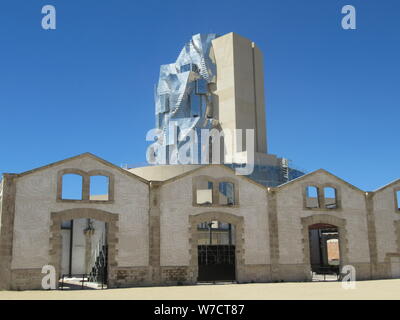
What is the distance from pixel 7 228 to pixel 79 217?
331 centimetres

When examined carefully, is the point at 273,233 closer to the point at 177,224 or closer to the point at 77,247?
the point at 177,224

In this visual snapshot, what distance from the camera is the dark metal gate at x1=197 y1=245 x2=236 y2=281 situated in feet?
83.6

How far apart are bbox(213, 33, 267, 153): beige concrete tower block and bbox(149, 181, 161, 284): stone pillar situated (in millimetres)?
33132

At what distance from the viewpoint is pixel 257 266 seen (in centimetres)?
2548

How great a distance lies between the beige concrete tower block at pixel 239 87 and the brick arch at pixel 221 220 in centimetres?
3162

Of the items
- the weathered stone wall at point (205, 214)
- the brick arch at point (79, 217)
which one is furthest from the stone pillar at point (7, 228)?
the weathered stone wall at point (205, 214)

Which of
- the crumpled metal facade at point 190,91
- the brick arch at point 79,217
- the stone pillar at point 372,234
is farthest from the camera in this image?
the crumpled metal facade at point 190,91

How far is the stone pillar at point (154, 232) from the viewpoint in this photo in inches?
922

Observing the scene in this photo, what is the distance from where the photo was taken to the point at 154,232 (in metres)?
23.7

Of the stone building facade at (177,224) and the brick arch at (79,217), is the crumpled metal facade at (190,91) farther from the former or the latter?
the brick arch at (79,217)

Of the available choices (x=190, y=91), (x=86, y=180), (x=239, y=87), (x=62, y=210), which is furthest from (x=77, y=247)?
(x=190, y=91)

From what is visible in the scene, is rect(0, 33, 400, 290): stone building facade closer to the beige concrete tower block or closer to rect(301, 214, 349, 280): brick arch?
rect(301, 214, 349, 280): brick arch

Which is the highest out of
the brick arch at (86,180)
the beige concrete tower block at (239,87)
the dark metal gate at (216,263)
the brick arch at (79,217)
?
the beige concrete tower block at (239,87)
